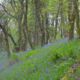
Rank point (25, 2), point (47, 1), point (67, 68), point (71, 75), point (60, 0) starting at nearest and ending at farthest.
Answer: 1. point (71, 75)
2. point (67, 68)
3. point (25, 2)
4. point (60, 0)
5. point (47, 1)

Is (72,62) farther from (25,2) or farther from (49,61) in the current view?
(25,2)

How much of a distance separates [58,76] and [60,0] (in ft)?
57.3

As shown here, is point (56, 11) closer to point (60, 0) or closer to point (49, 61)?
point (60, 0)

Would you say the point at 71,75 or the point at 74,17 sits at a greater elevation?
the point at 74,17

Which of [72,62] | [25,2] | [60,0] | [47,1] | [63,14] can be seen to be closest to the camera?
[72,62]

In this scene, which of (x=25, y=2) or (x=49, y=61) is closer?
(x=49, y=61)

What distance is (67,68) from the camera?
6.97m

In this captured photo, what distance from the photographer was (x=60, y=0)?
23516 mm

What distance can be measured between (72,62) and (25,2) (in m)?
14.1

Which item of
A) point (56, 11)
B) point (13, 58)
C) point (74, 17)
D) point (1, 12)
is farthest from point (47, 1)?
point (74, 17)

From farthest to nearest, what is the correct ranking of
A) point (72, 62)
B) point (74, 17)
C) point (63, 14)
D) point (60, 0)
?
point (63, 14) → point (60, 0) → point (74, 17) → point (72, 62)

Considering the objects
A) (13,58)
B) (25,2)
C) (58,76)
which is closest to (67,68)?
(58,76)

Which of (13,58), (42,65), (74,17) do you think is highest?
(74,17)

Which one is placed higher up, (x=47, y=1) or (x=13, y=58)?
(x=47, y=1)
